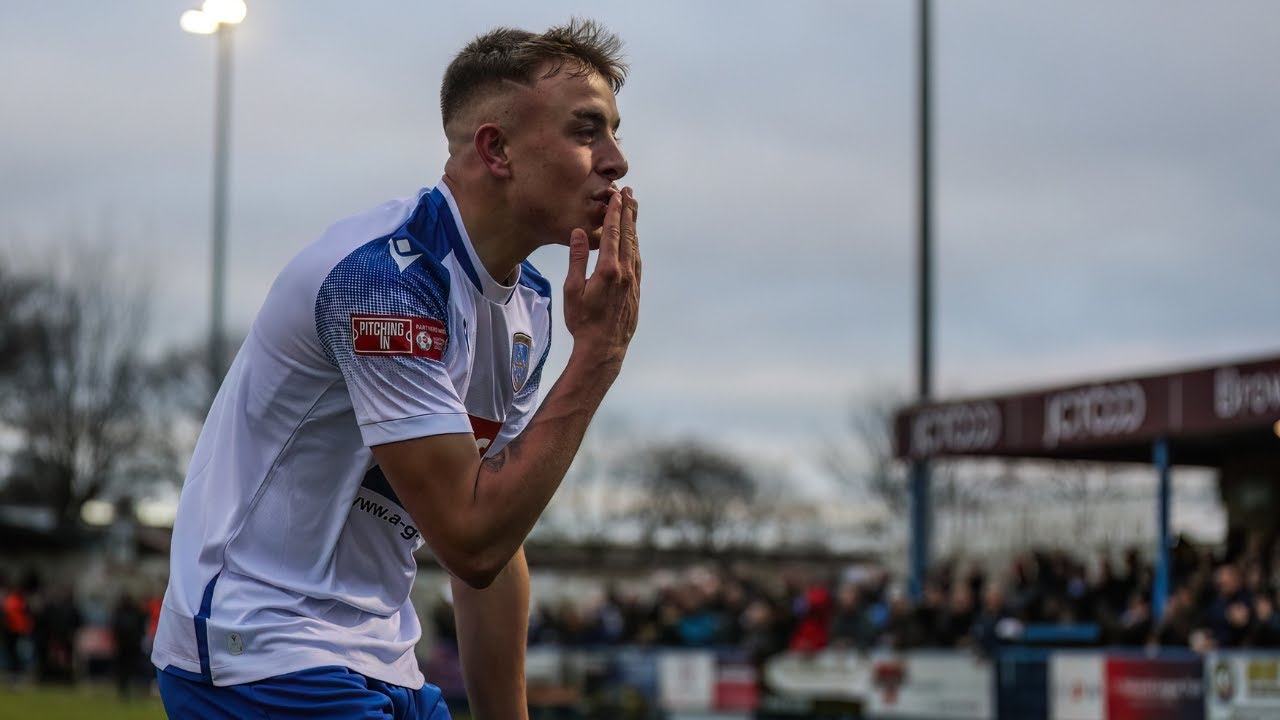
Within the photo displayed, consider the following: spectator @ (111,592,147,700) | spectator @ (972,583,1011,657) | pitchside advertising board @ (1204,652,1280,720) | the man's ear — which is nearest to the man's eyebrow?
the man's ear

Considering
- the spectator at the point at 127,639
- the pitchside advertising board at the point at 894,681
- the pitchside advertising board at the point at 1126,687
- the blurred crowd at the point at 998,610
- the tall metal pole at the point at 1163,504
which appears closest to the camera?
the pitchside advertising board at the point at 1126,687

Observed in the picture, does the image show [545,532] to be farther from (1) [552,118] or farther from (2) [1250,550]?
(1) [552,118]

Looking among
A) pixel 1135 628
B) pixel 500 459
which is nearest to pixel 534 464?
pixel 500 459

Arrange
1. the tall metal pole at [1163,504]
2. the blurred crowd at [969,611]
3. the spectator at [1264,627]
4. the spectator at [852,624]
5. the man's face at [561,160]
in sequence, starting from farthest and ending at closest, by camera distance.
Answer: the tall metal pole at [1163,504]
the spectator at [852,624]
the blurred crowd at [969,611]
the spectator at [1264,627]
the man's face at [561,160]

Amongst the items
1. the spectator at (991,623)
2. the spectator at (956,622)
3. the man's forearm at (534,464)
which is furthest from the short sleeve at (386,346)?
the spectator at (956,622)

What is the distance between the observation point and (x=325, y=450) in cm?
305

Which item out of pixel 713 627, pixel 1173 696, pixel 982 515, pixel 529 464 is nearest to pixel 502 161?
pixel 529 464

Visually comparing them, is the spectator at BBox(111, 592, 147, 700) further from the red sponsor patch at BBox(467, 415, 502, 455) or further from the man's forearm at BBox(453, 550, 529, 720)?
the red sponsor patch at BBox(467, 415, 502, 455)

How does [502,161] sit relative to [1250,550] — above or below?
above

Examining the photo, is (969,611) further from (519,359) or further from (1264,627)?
(519,359)

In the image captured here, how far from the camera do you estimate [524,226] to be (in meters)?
3.19

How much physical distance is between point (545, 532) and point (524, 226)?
64.8 m

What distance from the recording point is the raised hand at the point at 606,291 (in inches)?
118

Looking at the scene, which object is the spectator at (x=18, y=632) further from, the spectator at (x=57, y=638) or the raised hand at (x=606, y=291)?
the raised hand at (x=606, y=291)
